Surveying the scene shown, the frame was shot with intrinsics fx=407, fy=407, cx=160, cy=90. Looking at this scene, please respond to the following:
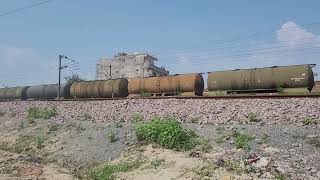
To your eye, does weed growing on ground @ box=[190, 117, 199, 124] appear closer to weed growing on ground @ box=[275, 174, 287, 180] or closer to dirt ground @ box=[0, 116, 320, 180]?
dirt ground @ box=[0, 116, 320, 180]

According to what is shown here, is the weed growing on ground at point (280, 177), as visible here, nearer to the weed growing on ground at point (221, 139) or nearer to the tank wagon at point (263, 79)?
the weed growing on ground at point (221, 139)

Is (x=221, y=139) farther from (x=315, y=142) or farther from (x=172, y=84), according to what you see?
(x=172, y=84)

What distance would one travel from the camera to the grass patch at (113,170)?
12.4 meters

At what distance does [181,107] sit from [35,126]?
27.6 feet

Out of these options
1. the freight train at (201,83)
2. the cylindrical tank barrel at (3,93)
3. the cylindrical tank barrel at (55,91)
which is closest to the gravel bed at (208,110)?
the freight train at (201,83)

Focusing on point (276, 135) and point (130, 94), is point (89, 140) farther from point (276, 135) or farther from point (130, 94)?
point (130, 94)

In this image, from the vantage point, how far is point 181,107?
21062mm

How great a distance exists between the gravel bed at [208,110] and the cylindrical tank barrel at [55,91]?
51.6 feet

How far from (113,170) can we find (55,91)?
33808 millimetres

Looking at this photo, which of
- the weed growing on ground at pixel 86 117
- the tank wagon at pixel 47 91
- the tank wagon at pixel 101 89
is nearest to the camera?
the weed growing on ground at pixel 86 117

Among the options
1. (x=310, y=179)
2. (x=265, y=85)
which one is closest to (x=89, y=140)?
(x=310, y=179)

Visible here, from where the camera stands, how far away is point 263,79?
25.7 m

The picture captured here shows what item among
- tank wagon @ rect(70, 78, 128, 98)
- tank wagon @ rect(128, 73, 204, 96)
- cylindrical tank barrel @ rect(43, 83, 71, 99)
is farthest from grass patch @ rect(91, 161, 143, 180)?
cylindrical tank barrel @ rect(43, 83, 71, 99)

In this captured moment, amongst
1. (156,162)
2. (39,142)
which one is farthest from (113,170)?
(39,142)
